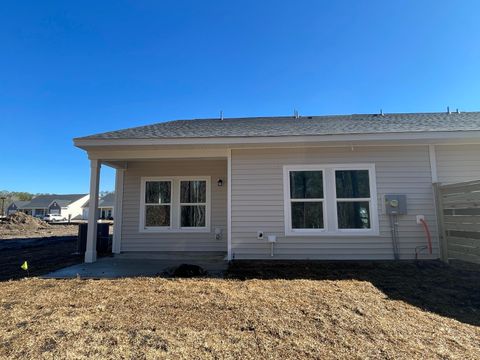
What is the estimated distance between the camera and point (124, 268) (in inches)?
244

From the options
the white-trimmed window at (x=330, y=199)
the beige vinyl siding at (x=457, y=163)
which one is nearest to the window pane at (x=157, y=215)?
the white-trimmed window at (x=330, y=199)

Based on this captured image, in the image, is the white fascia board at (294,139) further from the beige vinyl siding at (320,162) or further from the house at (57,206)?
the house at (57,206)

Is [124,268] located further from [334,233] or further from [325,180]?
[325,180]

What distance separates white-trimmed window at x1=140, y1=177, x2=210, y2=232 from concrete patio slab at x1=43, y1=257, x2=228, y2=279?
1271mm

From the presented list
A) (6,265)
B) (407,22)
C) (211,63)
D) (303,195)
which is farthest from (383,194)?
(6,265)

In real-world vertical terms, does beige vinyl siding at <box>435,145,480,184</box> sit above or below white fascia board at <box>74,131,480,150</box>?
below

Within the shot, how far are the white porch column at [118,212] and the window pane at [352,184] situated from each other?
6.22 m

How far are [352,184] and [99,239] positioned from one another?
7.57 meters

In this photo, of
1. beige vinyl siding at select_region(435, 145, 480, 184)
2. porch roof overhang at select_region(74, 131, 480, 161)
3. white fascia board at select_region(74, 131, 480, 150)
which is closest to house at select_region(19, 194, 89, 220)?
porch roof overhang at select_region(74, 131, 480, 161)

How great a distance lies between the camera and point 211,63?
11.3 m

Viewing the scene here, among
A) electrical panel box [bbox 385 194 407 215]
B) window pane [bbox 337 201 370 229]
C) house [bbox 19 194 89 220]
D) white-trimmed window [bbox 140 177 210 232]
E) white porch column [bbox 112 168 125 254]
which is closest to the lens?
electrical panel box [bbox 385 194 407 215]

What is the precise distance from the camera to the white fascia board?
20.2ft

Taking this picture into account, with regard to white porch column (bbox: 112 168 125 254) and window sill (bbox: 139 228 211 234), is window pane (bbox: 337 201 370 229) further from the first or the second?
white porch column (bbox: 112 168 125 254)

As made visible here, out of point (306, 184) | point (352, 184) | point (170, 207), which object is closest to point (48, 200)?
point (170, 207)
